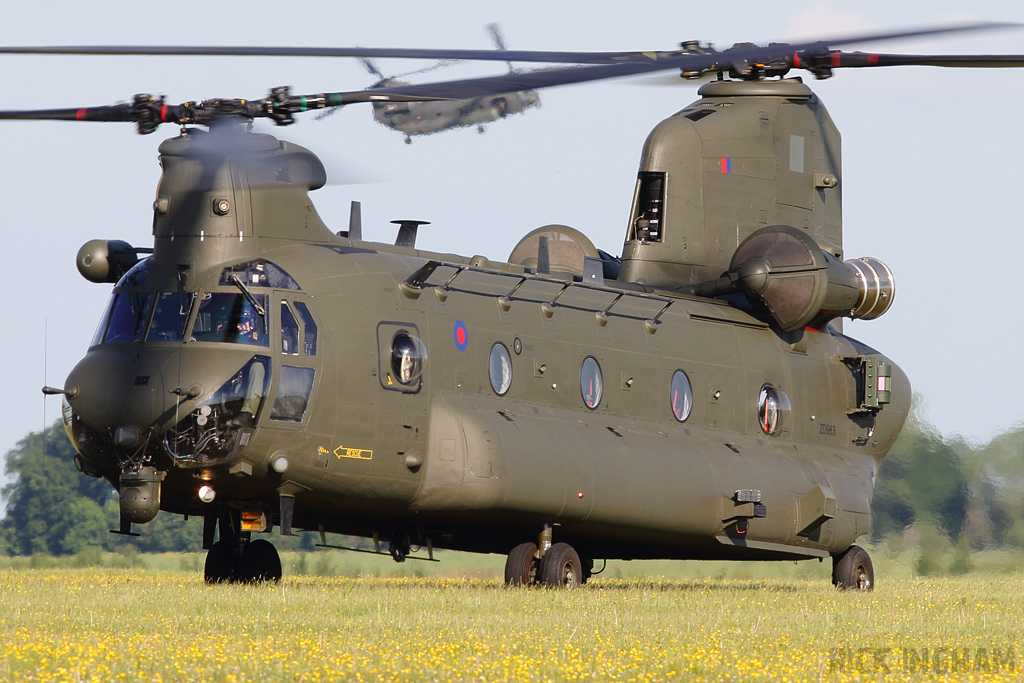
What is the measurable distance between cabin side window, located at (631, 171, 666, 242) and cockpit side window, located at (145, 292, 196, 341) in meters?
8.87

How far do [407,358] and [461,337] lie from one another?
95 cm

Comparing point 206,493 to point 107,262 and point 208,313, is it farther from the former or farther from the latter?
point 107,262

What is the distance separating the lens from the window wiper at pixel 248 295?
17141mm

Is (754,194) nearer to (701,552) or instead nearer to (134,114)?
(701,552)

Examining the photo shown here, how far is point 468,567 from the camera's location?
27984mm

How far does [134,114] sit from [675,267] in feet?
31.4

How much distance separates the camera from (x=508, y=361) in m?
19.4

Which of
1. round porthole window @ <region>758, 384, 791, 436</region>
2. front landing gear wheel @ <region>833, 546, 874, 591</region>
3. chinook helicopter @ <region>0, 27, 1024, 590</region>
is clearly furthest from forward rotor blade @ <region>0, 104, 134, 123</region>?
front landing gear wheel @ <region>833, 546, 874, 591</region>

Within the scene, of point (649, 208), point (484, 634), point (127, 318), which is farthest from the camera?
point (649, 208)

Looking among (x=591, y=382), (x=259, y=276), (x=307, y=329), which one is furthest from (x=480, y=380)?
(x=259, y=276)

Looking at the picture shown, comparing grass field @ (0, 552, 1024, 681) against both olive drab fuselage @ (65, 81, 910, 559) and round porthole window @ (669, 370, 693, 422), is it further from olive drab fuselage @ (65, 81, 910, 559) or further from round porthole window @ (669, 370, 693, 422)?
round porthole window @ (669, 370, 693, 422)

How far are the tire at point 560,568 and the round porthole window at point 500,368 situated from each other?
2035mm

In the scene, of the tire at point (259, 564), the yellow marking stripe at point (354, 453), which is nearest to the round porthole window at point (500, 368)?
the yellow marking stripe at point (354, 453)

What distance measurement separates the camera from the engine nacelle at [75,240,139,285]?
19.0 meters
